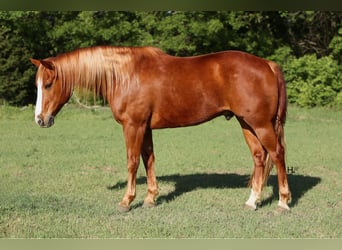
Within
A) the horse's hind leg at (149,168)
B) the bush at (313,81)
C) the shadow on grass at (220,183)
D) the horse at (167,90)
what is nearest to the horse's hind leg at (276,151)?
the horse at (167,90)

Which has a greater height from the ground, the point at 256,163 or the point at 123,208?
the point at 256,163

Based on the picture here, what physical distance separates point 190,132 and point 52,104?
7768 mm

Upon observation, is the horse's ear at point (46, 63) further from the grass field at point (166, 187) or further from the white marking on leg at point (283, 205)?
the white marking on leg at point (283, 205)

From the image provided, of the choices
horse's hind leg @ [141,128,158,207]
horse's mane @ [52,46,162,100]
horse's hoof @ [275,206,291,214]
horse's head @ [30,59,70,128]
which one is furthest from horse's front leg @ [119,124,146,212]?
horse's hoof @ [275,206,291,214]

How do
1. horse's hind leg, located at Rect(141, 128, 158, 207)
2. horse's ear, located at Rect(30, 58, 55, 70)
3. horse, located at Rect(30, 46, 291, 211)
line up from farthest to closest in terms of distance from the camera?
horse's hind leg, located at Rect(141, 128, 158, 207) → horse, located at Rect(30, 46, 291, 211) → horse's ear, located at Rect(30, 58, 55, 70)

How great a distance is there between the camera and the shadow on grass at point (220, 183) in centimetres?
559

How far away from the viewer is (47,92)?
4641mm

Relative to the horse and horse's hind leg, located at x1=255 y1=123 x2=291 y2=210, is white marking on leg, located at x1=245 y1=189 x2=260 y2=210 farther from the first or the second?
horse's hind leg, located at x1=255 y1=123 x2=291 y2=210

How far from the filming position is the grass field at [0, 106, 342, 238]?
4.12m

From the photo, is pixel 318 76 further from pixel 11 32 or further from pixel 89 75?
pixel 89 75

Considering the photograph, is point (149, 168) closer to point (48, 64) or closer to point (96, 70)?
point (96, 70)

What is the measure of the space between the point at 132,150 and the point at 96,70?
0.92 m

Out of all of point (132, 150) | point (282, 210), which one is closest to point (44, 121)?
point (132, 150)

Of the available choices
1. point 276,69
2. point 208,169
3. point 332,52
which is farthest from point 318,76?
point 276,69
